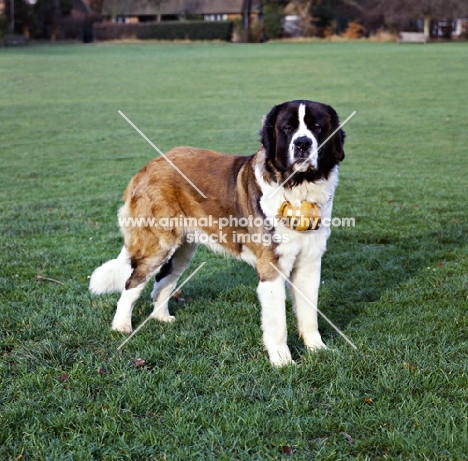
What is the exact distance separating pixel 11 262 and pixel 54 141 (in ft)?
37.5

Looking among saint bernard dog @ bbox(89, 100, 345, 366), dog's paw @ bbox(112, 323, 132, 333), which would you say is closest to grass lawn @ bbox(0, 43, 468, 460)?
dog's paw @ bbox(112, 323, 132, 333)

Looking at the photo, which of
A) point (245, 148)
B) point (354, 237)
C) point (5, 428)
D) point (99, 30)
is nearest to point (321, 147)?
point (5, 428)

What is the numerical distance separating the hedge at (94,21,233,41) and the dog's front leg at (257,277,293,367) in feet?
234

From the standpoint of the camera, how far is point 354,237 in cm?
895

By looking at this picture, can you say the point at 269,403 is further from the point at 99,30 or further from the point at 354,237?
the point at 99,30

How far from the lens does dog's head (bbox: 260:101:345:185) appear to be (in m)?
5.02

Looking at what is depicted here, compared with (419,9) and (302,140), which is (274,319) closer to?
(302,140)

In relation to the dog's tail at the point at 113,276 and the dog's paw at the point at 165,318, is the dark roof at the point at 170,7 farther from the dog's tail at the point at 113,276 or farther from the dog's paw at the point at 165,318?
the dog's paw at the point at 165,318

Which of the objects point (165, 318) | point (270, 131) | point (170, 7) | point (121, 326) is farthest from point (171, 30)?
point (270, 131)

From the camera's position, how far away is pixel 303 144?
4992mm

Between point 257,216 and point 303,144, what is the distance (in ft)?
2.44

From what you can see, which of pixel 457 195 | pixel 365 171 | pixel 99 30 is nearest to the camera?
pixel 457 195

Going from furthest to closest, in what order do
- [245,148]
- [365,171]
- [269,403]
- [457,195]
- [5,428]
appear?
[245,148] → [365,171] → [457,195] → [269,403] → [5,428]

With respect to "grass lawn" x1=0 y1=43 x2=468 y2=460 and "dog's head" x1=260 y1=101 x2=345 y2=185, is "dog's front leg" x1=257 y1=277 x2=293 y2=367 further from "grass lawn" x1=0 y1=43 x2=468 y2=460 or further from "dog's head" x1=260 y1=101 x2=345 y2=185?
"dog's head" x1=260 y1=101 x2=345 y2=185
